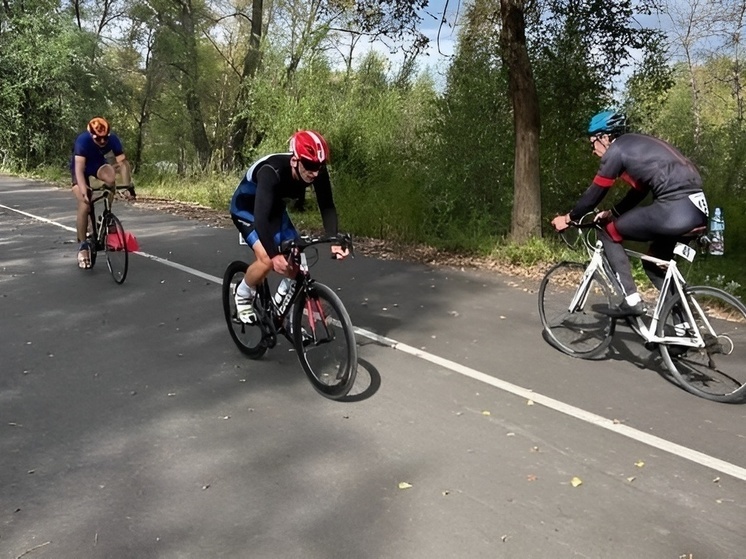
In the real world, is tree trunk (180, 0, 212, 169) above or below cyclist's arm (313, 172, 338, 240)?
above

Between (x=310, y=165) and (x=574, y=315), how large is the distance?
9.42 feet

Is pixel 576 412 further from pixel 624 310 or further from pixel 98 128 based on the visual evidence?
pixel 98 128

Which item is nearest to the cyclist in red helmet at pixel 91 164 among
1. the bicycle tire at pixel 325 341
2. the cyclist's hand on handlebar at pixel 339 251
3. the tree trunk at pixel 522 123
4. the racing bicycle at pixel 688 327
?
the bicycle tire at pixel 325 341

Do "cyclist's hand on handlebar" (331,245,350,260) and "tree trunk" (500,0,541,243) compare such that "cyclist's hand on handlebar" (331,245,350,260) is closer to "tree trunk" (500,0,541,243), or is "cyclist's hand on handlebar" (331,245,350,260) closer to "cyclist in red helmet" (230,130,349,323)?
"cyclist in red helmet" (230,130,349,323)

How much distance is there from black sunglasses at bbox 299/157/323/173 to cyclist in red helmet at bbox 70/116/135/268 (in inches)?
184

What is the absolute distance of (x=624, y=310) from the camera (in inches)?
219

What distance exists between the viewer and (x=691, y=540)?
3291 millimetres

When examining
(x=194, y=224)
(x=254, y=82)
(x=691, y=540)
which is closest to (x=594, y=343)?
(x=691, y=540)

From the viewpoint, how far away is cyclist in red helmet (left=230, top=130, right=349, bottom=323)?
15.7ft

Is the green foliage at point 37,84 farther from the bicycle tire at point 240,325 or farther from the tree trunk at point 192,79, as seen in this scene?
the bicycle tire at point 240,325

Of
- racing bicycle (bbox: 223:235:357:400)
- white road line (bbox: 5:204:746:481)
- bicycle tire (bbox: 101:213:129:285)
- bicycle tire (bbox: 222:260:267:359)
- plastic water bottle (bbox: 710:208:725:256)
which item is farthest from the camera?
bicycle tire (bbox: 101:213:129:285)

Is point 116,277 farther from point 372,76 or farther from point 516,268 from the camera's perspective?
point 372,76

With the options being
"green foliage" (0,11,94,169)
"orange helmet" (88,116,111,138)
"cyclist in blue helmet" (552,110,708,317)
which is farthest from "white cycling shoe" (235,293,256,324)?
"green foliage" (0,11,94,169)

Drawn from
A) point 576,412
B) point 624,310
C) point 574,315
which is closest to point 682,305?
point 624,310
